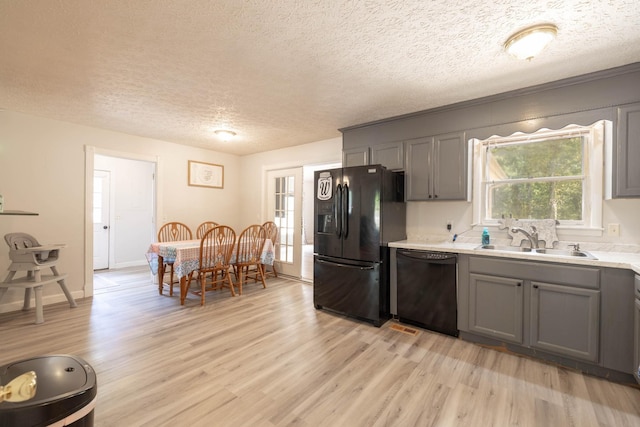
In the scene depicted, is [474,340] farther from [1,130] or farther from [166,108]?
[1,130]

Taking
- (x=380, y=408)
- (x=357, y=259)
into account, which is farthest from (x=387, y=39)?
(x=380, y=408)

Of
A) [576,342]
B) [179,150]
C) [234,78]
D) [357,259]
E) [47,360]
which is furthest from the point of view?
[179,150]

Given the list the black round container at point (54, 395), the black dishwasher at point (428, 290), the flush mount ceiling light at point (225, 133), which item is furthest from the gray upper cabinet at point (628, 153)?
the flush mount ceiling light at point (225, 133)

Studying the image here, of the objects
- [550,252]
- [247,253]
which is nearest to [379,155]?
[550,252]

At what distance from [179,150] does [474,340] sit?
4.97 metres

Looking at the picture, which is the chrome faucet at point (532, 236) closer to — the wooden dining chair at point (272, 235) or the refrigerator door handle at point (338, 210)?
the refrigerator door handle at point (338, 210)

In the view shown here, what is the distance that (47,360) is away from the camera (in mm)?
1226

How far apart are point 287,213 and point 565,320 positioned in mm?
3951

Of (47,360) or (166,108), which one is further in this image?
(166,108)

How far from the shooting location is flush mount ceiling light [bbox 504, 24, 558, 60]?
176cm

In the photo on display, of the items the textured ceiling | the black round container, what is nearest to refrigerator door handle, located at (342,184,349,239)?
the textured ceiling

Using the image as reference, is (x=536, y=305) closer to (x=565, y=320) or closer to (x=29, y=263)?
(x=565, y=320)

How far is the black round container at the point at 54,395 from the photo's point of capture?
0.92 metres

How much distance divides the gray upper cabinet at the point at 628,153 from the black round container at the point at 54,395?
3.48 meters
